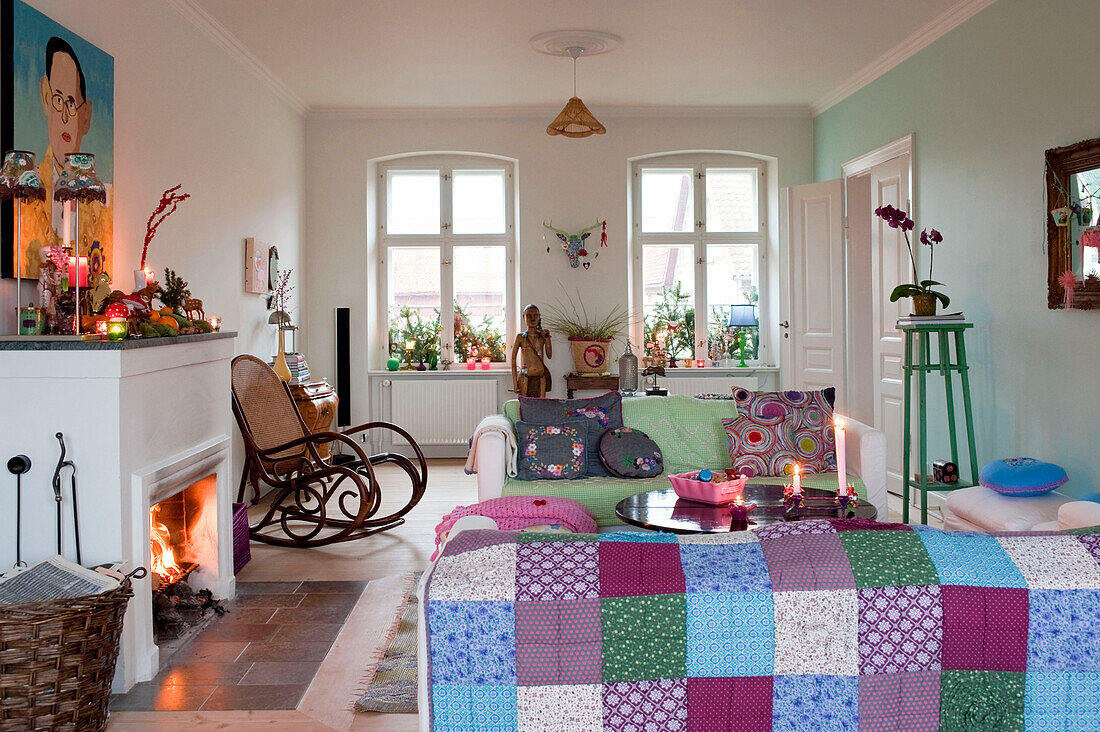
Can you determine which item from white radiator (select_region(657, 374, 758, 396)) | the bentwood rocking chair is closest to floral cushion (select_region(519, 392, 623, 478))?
the bentwood rocking chair

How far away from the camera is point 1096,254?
400 centimetres

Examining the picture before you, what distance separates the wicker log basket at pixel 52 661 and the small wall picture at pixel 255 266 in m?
3.55

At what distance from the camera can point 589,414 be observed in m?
4.69

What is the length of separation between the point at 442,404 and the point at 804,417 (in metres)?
3.88

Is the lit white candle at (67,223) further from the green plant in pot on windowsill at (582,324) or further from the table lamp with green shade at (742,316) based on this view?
the table lamp with green shade at (742,316)

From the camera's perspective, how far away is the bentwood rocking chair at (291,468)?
16.1ft

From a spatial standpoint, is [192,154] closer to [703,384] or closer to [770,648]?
[703,384]

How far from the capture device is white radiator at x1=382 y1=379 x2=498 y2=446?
7750 millimetres

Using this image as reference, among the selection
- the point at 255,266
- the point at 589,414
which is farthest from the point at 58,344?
the point at 255,266

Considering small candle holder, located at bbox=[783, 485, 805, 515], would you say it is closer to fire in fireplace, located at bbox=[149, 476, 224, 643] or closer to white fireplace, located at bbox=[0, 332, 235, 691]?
white fireplace, located at bbox=[0, 332, 235, 691]

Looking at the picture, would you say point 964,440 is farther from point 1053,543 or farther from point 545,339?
point 1053,543

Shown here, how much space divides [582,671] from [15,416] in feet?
7.72

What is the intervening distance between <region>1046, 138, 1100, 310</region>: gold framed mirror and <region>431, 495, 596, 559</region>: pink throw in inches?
95.4

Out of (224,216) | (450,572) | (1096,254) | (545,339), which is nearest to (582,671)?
(450,572)
